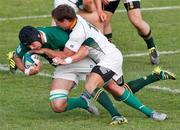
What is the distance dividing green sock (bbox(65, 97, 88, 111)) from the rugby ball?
67 cm

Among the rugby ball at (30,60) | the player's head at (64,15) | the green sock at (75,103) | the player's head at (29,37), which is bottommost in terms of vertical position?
the green sock at (75,103)

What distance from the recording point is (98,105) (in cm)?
977

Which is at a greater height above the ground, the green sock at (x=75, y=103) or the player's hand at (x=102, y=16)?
the green sock at (x=75, y=103)

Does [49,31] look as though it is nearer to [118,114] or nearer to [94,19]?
[118,114]

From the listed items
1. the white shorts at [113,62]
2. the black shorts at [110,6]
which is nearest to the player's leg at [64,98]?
the white shorts at [113,62]

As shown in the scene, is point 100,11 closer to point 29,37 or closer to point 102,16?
point 102,16

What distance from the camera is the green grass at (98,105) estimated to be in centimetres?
866

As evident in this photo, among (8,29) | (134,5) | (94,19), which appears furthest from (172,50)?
(8,29)

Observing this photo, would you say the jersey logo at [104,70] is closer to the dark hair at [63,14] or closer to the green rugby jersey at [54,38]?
the green rugby jersey at [54,38]

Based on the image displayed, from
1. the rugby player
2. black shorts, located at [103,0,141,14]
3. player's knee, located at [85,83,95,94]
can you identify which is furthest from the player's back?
black shorts, located at [103,0,141,14]

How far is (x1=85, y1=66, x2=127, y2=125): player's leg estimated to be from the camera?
8648 millimetres

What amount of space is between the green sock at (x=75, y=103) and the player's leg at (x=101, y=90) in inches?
17.6

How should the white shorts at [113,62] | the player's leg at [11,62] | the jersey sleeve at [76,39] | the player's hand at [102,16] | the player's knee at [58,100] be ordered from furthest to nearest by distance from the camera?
the player's hand at [102,16] < the player's leg at [11,62] < the player's knee at [58,100] < the white shorts at [113,62] < the jersey sleeve at [76,39]

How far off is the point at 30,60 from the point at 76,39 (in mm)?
534
